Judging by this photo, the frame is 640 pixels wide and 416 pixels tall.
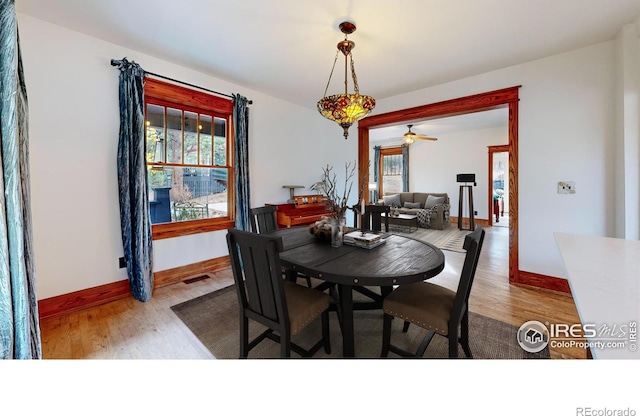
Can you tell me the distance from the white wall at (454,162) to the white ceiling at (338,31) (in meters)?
4.53

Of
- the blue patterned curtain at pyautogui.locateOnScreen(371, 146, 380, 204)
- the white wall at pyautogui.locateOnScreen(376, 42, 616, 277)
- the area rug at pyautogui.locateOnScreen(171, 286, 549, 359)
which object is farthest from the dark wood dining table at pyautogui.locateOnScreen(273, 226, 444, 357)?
the blue patterned curtain at pyautogui.locateOnScreen(371, 146, 380, 204)

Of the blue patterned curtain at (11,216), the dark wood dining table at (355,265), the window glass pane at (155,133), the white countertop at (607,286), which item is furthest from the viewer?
the window glass pane at (155,133)

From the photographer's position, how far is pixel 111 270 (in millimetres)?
2746

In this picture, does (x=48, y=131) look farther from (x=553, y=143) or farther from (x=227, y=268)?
(x=553, y=143)

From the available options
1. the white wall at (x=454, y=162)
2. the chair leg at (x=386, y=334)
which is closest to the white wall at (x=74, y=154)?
the chair leg at (x=386, y=334)

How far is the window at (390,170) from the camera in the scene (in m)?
8.95

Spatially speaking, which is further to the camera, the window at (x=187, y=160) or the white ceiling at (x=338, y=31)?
the window at (x=187, y=160)

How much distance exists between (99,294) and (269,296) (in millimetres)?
2291

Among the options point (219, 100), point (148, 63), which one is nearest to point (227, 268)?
point (219, 100)

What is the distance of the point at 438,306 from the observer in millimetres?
1576

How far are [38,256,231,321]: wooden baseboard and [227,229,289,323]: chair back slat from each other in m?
1.98

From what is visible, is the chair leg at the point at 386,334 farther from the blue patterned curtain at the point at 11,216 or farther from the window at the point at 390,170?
the window at the point at 390,170

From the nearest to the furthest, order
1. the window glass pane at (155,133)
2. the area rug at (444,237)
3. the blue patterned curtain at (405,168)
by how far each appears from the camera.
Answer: the window glass pane at (155,133)
the area rug at (444,237)
the blue patterned curtain at (405,168)

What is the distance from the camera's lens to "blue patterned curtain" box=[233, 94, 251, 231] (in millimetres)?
3584
